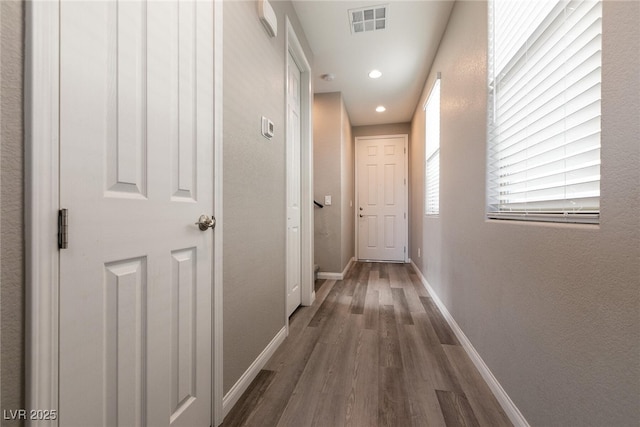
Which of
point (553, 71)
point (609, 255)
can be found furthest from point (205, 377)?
point (553, 71)

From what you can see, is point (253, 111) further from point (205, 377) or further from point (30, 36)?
point (205, 377)

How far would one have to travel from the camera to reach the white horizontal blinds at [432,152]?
9.42ft

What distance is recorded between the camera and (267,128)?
1.68 metres

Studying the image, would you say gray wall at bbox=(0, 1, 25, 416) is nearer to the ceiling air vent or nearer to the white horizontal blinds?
the ceiling air vent

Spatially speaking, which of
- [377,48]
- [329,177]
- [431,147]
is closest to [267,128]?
[377,48]

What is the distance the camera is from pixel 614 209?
73 cm

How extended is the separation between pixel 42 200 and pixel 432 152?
3303mm

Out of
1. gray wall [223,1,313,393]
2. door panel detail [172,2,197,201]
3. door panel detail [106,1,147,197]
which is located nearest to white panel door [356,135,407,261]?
gray wall [223,1,313,393]

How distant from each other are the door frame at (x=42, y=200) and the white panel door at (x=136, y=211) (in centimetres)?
2

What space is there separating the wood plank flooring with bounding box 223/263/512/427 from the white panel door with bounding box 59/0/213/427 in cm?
41

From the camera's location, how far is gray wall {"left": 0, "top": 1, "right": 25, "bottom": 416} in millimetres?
513

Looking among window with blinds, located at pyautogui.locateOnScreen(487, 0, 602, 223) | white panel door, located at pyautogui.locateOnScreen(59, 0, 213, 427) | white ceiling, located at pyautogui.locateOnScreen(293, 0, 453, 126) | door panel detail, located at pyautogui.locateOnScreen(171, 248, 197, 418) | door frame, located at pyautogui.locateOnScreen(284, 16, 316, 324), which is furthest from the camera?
door frame, located at pyautogui.locateOnScreen(284, 16, 316, 324)

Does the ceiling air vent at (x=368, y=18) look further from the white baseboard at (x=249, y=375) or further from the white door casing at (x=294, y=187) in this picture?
the white baseboard at (x=249, y=375)

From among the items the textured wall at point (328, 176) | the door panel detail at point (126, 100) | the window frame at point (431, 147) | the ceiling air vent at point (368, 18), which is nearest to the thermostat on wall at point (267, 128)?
the door panel detail at point (126, 100)
